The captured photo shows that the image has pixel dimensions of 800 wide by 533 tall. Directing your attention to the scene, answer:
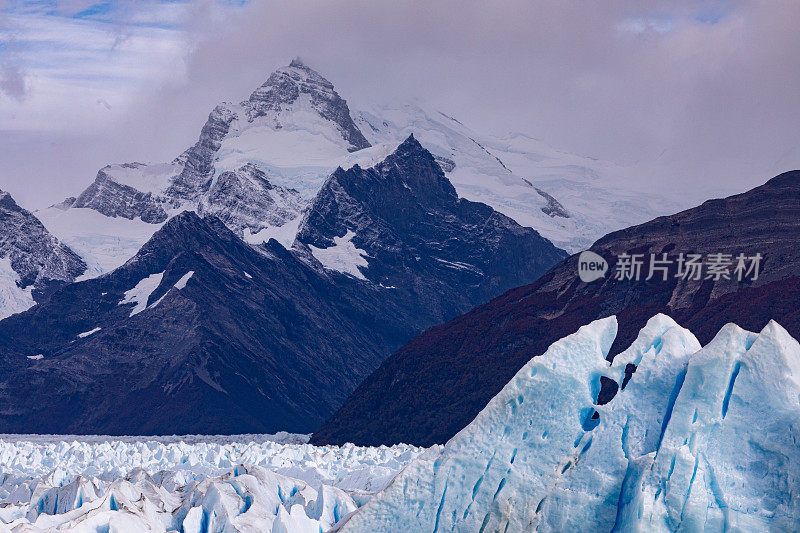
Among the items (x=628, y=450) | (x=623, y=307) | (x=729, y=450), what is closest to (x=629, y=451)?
(x=628, y=450)

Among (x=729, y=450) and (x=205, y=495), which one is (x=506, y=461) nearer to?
(x=729, y=450)

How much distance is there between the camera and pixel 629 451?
30656mm

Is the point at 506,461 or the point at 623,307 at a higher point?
the point at 623,307

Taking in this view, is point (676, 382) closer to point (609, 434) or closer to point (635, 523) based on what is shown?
point (609, 434)

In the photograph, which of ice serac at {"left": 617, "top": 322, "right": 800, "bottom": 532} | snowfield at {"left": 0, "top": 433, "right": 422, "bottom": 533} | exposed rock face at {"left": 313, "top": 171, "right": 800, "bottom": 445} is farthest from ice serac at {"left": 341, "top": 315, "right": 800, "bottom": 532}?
exposed rock face at {"left": 313, "top": 171, "right": 800, "bottom": 445}

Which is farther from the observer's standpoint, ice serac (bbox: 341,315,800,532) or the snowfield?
the snowfield

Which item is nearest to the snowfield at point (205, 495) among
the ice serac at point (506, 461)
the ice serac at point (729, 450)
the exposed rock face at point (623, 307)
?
the ice serac at point (506, 461)

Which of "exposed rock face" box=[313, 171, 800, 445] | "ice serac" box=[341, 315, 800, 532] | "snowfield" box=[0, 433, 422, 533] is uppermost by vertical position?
"exposed rock face" box=[313, 171, 800, 445]

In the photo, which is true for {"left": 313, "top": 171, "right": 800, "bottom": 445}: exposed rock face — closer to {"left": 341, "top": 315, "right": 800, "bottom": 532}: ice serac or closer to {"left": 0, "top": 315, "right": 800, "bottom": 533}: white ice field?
{"left": 0, "top": 315, "right": 800, "bottom": 533}: white ice field

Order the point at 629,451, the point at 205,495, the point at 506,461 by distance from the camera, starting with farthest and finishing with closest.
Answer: the point at 205,495 < the point at 506,461 < the point at 629,451

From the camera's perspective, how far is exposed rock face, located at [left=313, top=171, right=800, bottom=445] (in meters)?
158

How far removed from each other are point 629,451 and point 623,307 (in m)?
149

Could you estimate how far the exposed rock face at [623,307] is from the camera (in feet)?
520

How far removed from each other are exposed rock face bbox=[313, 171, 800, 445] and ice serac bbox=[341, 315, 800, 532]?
4645 inches
